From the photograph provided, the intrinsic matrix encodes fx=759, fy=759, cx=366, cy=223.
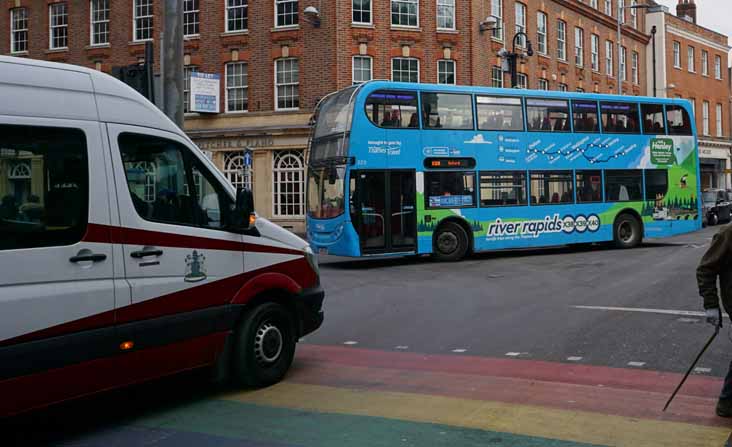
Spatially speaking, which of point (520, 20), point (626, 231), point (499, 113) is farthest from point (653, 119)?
point (520, 20)

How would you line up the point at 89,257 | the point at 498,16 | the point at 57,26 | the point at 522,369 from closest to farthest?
the point at 89,257
the point at 522,369
the point at 498,16
the point at 57,26

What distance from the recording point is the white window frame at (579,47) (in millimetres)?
39750

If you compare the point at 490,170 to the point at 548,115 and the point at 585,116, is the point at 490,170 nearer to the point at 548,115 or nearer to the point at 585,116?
the point at 548,115

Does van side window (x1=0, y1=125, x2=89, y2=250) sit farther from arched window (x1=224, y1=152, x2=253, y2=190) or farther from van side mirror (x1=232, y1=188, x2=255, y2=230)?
arched window (x1=224, y1=152, x2=253, y2=190)

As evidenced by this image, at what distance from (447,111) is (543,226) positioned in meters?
4.16

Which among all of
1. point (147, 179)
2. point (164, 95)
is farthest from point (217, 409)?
point (164, 95)

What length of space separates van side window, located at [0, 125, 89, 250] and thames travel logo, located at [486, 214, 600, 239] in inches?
581

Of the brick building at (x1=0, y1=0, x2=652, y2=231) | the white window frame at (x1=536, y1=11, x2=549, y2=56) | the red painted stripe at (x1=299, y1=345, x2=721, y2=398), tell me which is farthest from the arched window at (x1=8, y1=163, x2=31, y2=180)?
the white window frame at (x1=536, y1=11, x2=549, y2=56)

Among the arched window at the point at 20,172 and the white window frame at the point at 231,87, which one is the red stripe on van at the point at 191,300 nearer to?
the arched window at the point at 20,172

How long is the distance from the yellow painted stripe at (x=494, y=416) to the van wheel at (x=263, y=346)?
0.14 metres

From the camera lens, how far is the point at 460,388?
260 inches

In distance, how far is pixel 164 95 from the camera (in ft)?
35.0

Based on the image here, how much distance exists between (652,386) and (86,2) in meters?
32.1

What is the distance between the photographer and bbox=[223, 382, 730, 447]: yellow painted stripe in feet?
17.0
